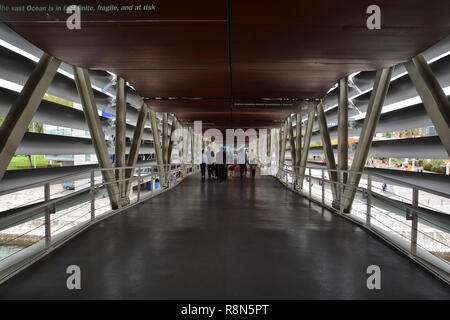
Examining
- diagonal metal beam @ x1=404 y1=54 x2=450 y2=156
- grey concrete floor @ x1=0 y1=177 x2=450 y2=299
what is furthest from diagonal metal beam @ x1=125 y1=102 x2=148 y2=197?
diagonal metal beam @ x1=404 y1=54 x2=450 y2=156

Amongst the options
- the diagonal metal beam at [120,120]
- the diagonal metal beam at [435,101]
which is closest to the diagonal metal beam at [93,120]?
the diagonal metal beam at [120,120]

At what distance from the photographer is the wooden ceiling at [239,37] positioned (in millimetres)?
3330

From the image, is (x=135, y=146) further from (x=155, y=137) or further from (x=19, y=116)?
(x=19, y=116)

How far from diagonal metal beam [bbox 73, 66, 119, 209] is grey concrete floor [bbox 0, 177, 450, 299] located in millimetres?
1179

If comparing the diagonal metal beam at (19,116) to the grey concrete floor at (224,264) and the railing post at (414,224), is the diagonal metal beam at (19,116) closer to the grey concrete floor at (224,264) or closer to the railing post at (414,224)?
the grey concrete floor at (224,264)

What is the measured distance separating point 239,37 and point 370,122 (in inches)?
136

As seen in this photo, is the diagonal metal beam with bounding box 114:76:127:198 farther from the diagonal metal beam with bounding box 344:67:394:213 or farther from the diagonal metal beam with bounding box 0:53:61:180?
the diagonal metal beam with bounding box 344:67:394:213

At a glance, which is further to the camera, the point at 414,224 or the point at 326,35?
the point at 326,35

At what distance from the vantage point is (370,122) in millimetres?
6027

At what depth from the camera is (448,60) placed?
6.34 m

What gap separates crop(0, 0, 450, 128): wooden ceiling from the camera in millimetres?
3330

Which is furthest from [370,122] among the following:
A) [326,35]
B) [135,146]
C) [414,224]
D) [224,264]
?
[135,146]

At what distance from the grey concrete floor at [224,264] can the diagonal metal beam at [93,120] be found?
1.18 m

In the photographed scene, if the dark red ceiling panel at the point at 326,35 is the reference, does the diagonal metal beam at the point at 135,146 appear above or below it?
below
